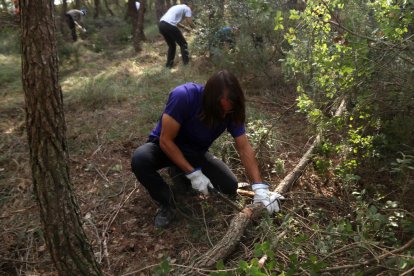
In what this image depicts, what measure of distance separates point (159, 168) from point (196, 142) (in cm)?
37

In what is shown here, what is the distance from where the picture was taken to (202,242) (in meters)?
2.53

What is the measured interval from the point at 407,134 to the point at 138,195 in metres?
2.26

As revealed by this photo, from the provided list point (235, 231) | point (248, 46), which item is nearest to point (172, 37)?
point (248, 46)

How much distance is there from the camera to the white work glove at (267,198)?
2.59 m

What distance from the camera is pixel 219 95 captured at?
249 cm

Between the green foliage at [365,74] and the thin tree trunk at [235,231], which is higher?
the green foliage at [365,74]

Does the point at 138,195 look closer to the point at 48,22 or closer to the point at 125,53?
the point at 48,22

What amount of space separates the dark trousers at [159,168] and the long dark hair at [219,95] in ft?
1.52

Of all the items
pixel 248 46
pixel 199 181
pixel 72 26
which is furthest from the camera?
pixel 72 26

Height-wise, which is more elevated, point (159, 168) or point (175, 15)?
point (175, 15)

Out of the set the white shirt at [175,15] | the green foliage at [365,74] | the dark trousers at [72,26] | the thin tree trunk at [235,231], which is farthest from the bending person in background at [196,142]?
the dark trousers at [72,26]

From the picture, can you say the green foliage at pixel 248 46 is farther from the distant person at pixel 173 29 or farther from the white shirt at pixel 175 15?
the white shirt at pixel 175 15

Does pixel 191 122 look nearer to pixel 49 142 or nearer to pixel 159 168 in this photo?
pixel 159 168

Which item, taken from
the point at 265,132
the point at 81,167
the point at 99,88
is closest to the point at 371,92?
the point at 265,132
